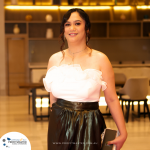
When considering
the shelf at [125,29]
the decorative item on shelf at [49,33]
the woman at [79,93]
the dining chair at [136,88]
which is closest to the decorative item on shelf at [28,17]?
the decorative item on shelf at [49,33]

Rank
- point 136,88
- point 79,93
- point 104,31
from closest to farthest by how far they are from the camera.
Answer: point 79,93 → point 136,88 → point 104,31

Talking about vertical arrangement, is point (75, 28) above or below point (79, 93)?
above

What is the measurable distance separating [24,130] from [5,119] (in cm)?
82

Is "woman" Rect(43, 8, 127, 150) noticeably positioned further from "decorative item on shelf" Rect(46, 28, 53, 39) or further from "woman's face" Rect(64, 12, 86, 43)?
"decorative item on shelf" Rect(46, 28, 53, 39)

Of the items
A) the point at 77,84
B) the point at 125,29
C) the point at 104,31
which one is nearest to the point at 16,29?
the point at 104,31

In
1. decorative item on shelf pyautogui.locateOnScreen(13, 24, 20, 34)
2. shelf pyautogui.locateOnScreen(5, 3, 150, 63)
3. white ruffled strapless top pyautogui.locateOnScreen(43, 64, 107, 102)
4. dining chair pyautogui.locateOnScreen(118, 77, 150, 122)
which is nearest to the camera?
white ruffled strapless top pyautogui.locateOnScreen(43, 64, 107, 102)

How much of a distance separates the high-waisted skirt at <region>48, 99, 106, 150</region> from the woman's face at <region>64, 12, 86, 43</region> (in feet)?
1.01

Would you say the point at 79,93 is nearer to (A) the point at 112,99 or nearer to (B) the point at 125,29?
(A) the point at 112,99

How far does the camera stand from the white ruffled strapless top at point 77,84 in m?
1.16

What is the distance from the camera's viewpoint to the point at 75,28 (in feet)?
3.92

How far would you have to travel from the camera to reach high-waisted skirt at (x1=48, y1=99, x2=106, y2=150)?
1166 millimetres

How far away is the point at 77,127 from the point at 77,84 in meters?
0.20

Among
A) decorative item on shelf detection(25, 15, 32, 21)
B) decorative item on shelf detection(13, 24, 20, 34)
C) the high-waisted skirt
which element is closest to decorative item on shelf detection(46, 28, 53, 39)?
decorative item on shelf detection(25, 15, 32, 21)

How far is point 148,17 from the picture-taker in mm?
7605
